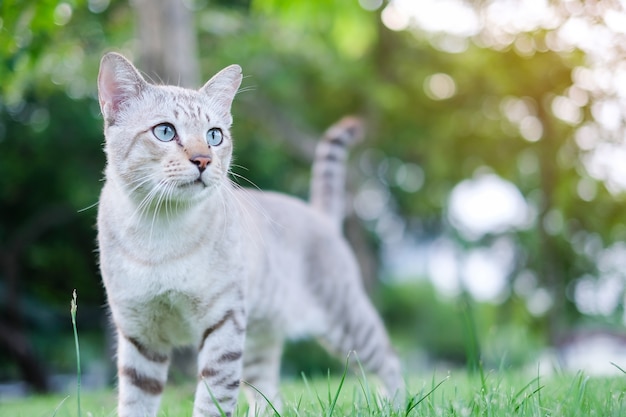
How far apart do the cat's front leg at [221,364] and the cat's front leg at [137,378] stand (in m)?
0.29

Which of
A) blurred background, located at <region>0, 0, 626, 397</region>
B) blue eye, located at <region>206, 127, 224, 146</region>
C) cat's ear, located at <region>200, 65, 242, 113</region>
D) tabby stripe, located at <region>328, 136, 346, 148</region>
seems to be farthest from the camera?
blurred background, located at <region>0, 0, 626, 397</region>

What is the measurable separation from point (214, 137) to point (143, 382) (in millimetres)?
1163

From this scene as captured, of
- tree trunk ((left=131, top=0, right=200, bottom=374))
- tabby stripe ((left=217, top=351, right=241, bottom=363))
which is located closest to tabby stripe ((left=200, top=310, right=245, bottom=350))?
tabby stripe ((left=217, top=351, right=241, bottom=363))

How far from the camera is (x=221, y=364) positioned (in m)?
3.01

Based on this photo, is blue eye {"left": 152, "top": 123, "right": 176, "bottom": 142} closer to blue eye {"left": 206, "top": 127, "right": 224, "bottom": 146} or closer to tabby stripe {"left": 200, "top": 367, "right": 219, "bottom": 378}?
blue eye {"left": 206, "top": 127, "right": 224, "bottom": 146}

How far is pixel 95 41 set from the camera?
925 cm

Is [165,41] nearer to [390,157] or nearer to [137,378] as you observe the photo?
[137,378]

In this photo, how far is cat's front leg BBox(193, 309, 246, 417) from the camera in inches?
115

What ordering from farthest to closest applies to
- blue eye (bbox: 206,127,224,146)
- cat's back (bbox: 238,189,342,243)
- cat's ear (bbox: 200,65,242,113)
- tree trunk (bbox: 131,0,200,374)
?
tree trunk (bbox: 131,0,200,374) → cat's back (bbox: 238,189,342,243) → cat's ear (bbox: 200,65,242,113) → blue eye (bbox: 206,127,224,146)

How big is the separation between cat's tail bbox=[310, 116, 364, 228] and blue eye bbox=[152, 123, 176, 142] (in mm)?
2153

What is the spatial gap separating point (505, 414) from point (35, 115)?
1255cm

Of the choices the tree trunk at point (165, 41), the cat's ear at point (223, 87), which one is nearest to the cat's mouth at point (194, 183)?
the cat's ear at point (223, 87)

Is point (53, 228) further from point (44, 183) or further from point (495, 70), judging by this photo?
point (495, 70)

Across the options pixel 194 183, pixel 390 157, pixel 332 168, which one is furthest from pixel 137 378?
pixel 390 157
